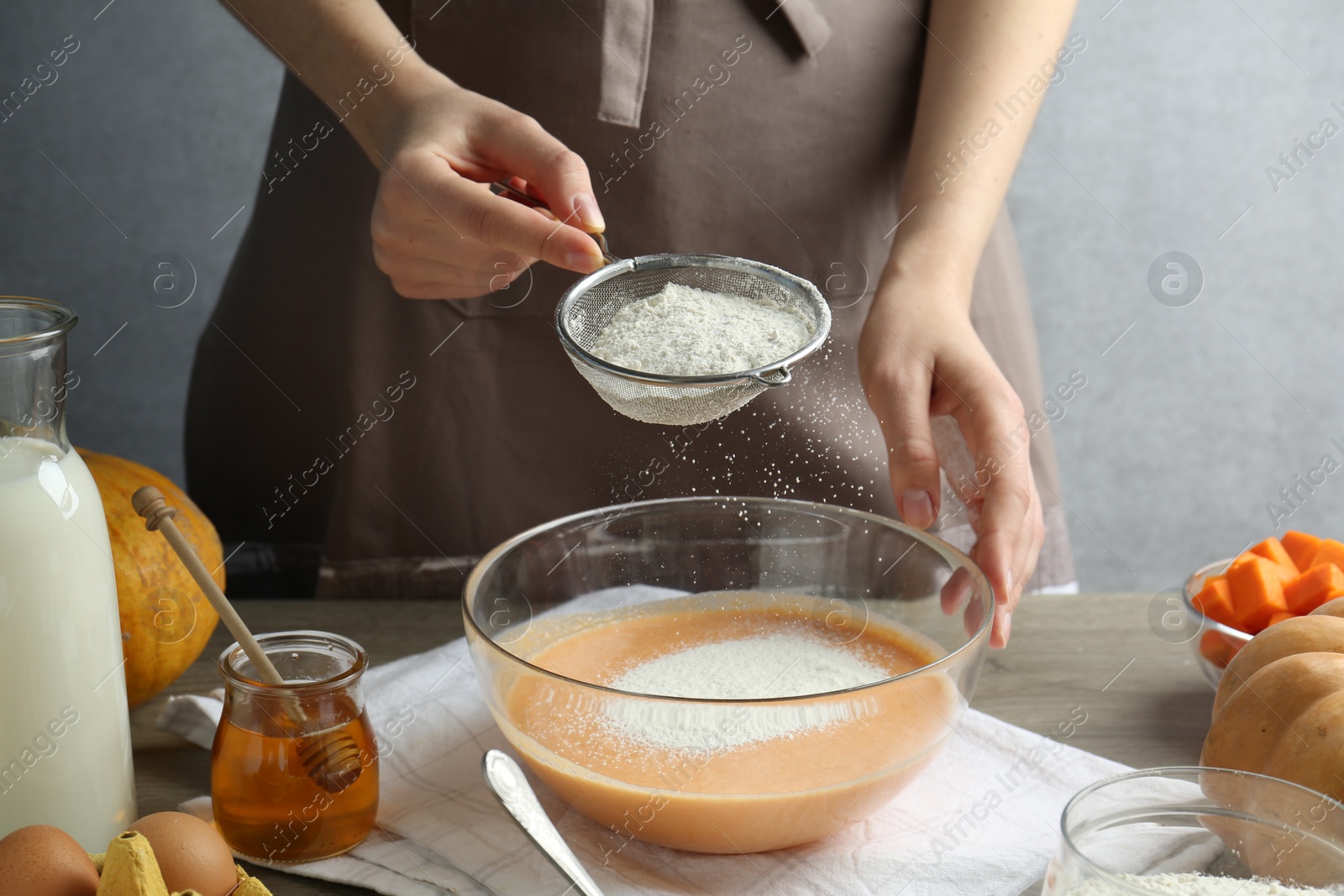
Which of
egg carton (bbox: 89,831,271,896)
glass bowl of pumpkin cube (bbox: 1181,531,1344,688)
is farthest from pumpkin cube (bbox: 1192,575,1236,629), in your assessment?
egg carton (bbox: 89,831,271,896)

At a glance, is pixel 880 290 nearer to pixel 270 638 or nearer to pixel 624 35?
pixel 624 35

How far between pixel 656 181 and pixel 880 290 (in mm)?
350

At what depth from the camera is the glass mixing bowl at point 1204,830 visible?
641 millimetres

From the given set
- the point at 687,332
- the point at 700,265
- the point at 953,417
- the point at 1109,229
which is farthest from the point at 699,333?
the point at 1109,229

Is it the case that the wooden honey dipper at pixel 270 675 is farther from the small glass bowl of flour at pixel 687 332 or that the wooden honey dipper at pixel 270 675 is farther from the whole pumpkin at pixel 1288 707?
the whole pumpkin at pixel 1288 707

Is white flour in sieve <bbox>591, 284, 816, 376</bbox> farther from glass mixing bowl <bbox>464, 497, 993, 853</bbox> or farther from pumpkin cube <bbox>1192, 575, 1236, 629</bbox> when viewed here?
pumpkin cube <bbox>1192, 575, 1236, 629</bbox>

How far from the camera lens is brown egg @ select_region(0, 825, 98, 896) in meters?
0.62

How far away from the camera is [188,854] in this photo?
0.68 meters

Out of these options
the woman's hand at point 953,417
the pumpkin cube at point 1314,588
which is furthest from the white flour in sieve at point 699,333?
the pumpkin cube at point 1314,588

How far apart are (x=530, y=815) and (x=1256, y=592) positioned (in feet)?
2.05

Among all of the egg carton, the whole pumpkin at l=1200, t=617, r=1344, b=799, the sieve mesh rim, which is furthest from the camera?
the sieve mesh rim

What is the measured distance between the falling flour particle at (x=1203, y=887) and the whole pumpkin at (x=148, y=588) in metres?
0.75

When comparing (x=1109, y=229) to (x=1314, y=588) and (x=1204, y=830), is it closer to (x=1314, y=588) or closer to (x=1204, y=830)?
(x=1314, y=588)

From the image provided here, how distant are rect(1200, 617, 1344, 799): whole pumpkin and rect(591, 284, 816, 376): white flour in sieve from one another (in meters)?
0.41
